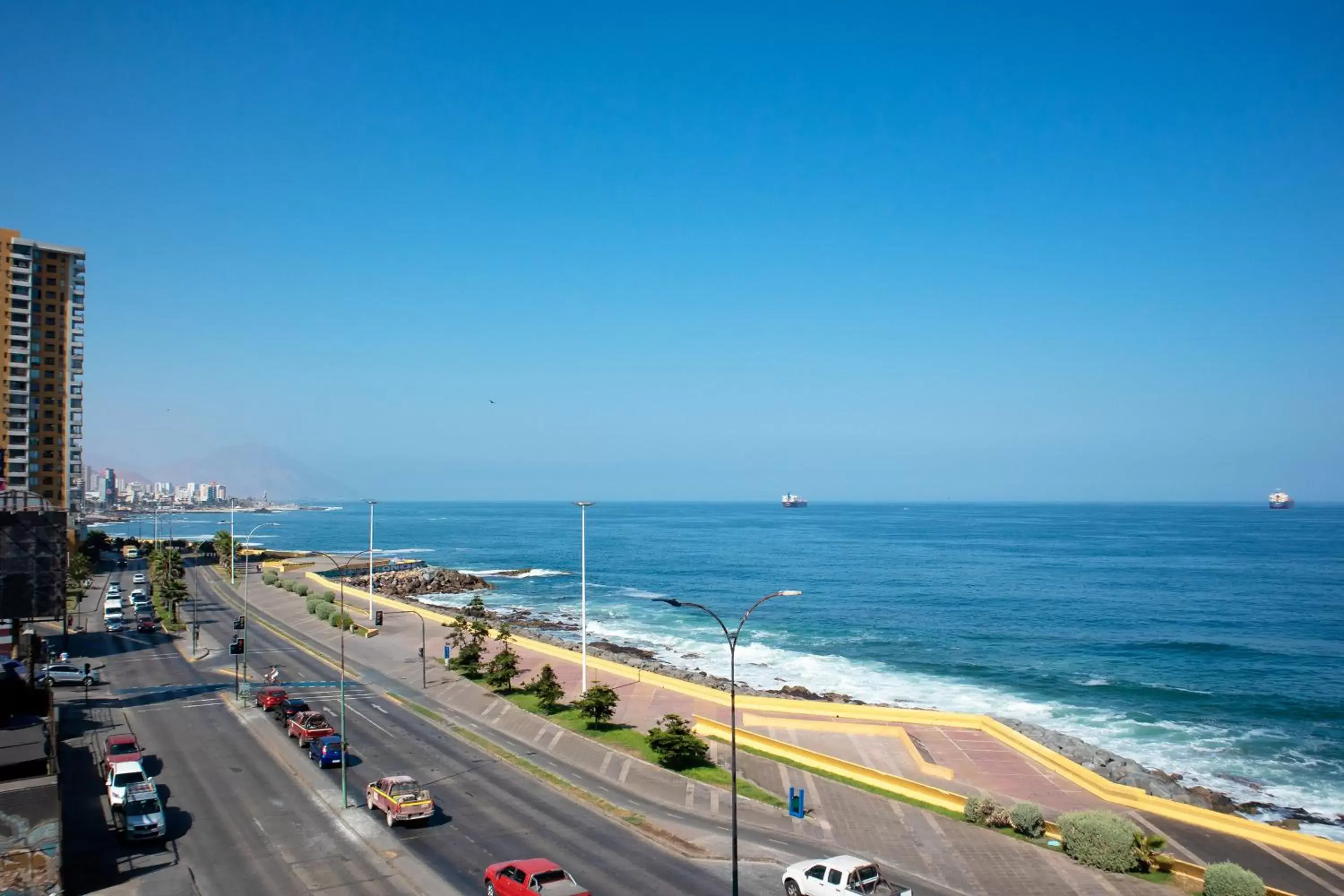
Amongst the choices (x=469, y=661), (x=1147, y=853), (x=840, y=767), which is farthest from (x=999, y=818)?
(x=469, y=661)

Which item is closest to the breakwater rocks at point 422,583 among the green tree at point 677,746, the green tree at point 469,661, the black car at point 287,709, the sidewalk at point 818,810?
the green tree at point 469,661

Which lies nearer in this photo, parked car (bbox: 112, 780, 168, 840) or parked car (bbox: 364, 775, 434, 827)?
parked car (bbox: 112, 780, 168, 840)

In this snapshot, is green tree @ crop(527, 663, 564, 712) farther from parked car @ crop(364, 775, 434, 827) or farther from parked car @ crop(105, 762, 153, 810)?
parked car @ crop(105, 762, 153, 810)

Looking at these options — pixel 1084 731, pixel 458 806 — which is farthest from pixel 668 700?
pixel 1084 731

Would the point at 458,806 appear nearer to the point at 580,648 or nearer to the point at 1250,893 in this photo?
the point at 1250,893

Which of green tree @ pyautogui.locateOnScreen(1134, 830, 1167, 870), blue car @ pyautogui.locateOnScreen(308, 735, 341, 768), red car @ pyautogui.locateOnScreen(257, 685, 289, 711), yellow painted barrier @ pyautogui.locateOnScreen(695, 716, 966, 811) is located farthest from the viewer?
red car @ pyautogui.locateOnScreen(257, 685, 289, 711)

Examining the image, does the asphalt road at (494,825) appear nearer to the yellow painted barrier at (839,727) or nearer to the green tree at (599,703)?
the green tree at (599,703)

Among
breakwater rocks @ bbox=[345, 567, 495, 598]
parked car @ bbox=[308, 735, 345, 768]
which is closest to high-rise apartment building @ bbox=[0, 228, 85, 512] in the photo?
breakwater rocks @ bbox=[345, 567, 495, 598]
